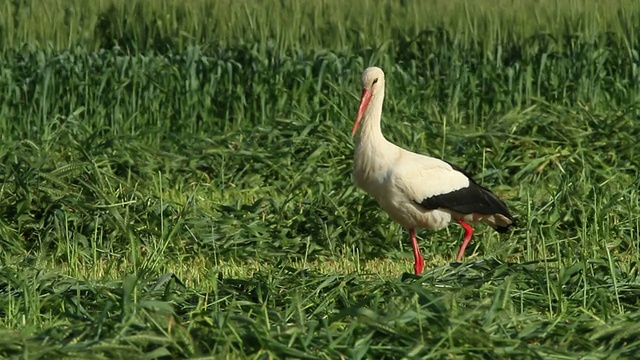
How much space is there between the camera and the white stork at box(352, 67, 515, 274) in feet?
24.5

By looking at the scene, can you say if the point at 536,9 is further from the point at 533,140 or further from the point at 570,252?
the point at 570,252

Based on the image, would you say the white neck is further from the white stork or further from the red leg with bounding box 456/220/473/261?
the red leg with bounding box 456/220/473/261

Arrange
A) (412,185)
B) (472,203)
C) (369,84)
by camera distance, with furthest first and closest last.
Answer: (472,203)
(369,84)
(412,185)

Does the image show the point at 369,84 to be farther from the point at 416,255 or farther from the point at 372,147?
the point at 416,255

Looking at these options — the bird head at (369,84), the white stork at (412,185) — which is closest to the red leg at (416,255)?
the white stork at (412,185)

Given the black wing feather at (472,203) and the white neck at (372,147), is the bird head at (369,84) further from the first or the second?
the black wing feather at (472,203)

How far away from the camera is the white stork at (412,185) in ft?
24.5

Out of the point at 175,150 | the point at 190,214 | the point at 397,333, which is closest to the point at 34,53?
the point at 175,150

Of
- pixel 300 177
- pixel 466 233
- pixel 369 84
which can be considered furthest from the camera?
pixel 300 177

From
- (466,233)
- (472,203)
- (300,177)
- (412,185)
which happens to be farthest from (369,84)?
(300,177)

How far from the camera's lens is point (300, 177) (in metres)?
9.30

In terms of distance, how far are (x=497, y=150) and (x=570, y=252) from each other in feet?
8.49

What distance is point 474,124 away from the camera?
442 inches

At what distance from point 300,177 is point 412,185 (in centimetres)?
197
